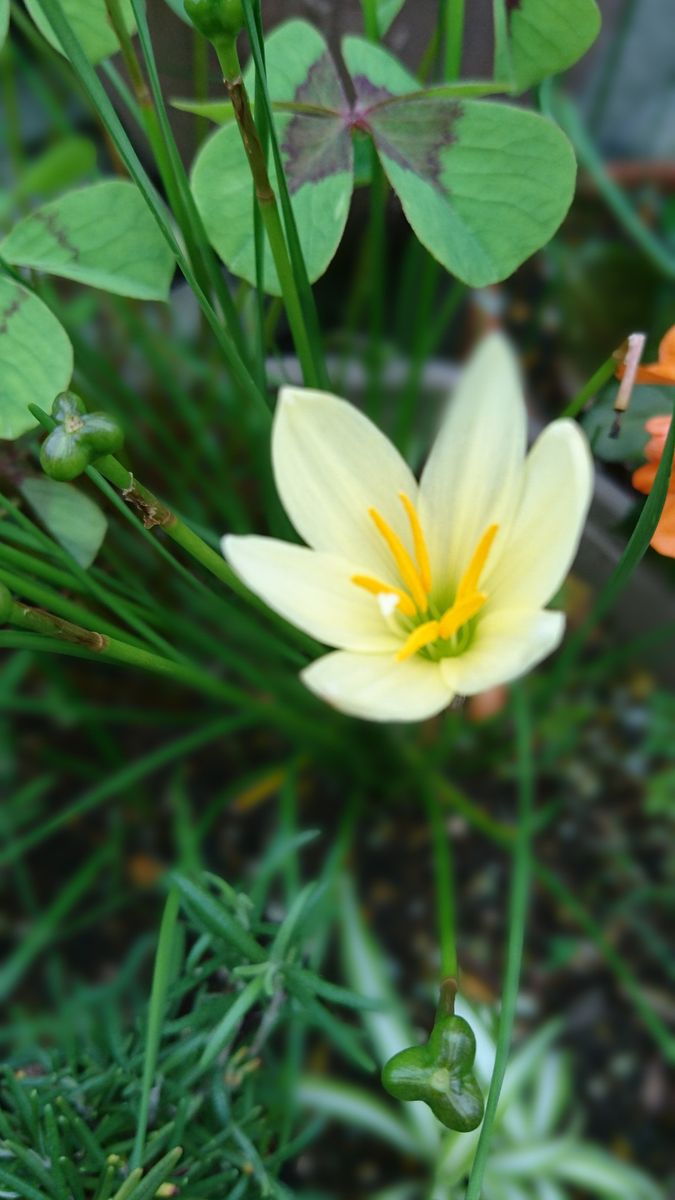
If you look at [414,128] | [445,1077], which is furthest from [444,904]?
[414,128]

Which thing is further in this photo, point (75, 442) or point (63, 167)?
point (63, 167)

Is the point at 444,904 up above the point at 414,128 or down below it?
below

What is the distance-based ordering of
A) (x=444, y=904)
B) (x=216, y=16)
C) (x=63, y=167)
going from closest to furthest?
(x=216, y=16) < (x=444, y=904) < (x=63, y=167)

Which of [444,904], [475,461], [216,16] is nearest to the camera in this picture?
[216,16]

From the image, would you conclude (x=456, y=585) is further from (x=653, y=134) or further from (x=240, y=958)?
(x=653, y=134)

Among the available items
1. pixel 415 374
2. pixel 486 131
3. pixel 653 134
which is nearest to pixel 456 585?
pixel 486 131

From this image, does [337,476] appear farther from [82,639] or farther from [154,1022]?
[154,1022]
